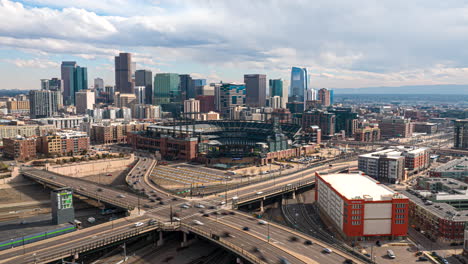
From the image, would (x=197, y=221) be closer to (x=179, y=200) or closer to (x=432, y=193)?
(x=179, y=200)

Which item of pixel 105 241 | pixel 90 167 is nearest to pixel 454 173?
pixel 105 241

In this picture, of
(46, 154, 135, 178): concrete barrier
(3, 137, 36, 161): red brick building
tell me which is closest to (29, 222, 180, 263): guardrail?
(46, 154, 135, 178): concrete barrier

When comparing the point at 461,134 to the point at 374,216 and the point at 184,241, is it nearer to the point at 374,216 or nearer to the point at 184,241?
the point at 374,216

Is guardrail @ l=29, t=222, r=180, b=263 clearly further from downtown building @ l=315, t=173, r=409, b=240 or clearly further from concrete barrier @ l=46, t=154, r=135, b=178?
concrete barrier @ l=46, t=154, r=135, b=178

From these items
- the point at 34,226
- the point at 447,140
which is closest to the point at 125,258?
the point at 34,226

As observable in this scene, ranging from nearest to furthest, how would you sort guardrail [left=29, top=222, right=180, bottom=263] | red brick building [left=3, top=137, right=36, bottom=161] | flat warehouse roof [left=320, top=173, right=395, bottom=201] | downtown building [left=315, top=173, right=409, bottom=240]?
1. guardrail [left=29, top=222, right=180, bottom=263]
2. downtown building [left=315, top=173, right=409, bottom=240]
3. flat warehouse roof [left=320, top=173, right=395, bottom=201]
4. red brick building [left=3, top=137, right=36, bottom=161]
